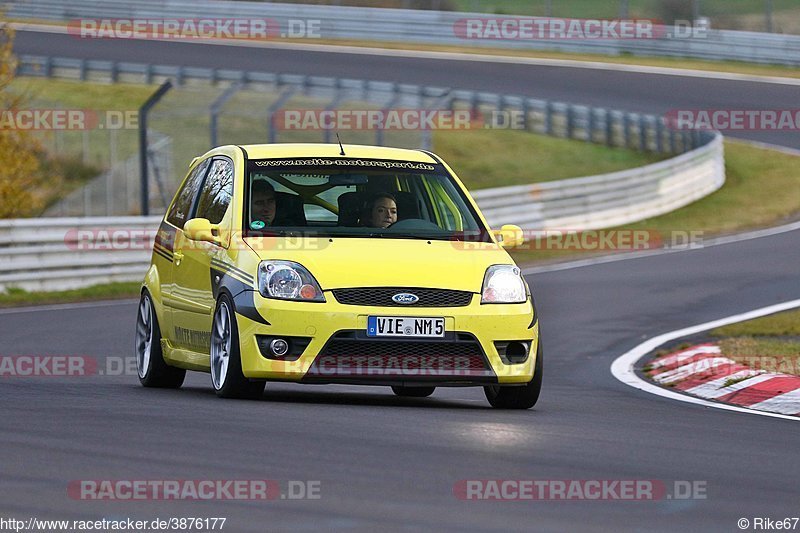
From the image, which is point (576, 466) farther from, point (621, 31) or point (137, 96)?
point (621, 31)

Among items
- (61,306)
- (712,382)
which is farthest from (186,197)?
(61,306)

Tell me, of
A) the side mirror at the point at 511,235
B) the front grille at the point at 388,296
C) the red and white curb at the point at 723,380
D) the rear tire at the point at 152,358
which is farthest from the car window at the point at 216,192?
the red and white curb at the point at 723,380

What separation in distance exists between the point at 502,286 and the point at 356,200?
1.18 meters

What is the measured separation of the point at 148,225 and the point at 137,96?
57.8 feet

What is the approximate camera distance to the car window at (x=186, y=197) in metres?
10.7

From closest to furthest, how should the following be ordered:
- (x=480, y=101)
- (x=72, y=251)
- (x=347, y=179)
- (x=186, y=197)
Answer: (x=347, y=179)
(x=186, y=197)
(x=72, y=251)
(x=480, y=101)

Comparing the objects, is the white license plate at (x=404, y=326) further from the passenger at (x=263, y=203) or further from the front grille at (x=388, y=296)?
the passenger at (x=263, y=203)

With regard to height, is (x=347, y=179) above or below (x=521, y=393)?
above

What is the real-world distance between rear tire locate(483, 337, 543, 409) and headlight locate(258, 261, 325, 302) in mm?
1343

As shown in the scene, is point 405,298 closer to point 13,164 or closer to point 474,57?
point 13,164

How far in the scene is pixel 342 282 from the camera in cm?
898

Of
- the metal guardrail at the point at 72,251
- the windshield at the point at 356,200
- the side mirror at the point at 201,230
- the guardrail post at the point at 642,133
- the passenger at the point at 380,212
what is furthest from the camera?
Answer: the guardrail post at the point at 642,133

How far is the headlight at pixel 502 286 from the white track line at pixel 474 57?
32.7 meters

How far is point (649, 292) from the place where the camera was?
18750 mm
